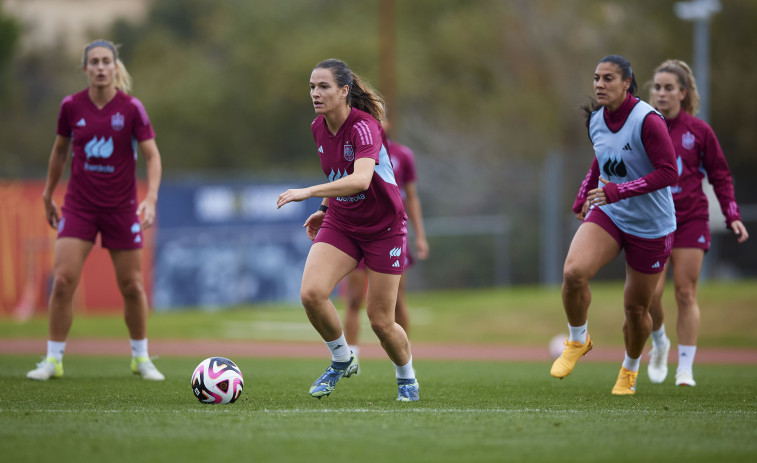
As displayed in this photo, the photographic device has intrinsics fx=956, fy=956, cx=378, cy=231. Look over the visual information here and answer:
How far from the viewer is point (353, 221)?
6641 millimetres

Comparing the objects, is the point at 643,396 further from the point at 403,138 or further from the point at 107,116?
the point at 403,138

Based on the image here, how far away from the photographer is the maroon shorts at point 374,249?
259 inches

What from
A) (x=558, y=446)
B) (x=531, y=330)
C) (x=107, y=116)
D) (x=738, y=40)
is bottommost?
(x=531, y=330)

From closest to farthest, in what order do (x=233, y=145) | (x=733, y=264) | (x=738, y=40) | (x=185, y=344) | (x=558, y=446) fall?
(x=558, y=446)
(x=185, y=344)
(x=733, y=264)
(x=738, y=40)
(x=233, y=145)

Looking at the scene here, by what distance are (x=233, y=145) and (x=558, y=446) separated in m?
39.9

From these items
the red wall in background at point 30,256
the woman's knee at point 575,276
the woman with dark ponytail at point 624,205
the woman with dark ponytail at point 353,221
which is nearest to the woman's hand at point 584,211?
the woman with dark ponytail at point 624,205

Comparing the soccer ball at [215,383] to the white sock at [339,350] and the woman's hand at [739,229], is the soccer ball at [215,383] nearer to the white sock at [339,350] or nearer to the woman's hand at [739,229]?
the white sock at [339,350]

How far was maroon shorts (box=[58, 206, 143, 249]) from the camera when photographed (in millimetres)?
8133

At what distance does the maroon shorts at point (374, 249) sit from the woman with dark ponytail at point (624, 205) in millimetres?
1346

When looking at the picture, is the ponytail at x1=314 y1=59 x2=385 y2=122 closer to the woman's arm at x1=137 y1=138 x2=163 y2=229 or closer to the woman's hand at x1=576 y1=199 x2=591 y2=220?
the woman's hand at x1=576 y1=199 x2=591 y2=220

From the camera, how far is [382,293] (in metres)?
6.54

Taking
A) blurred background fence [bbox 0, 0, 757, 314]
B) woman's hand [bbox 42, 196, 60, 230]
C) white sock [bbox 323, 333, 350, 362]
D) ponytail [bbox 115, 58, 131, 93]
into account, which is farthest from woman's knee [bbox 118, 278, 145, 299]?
blurred background fence [bbox 0, 0, 757, 314]

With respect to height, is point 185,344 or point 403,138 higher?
point 403,138

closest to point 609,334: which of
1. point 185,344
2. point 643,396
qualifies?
point 185,344
